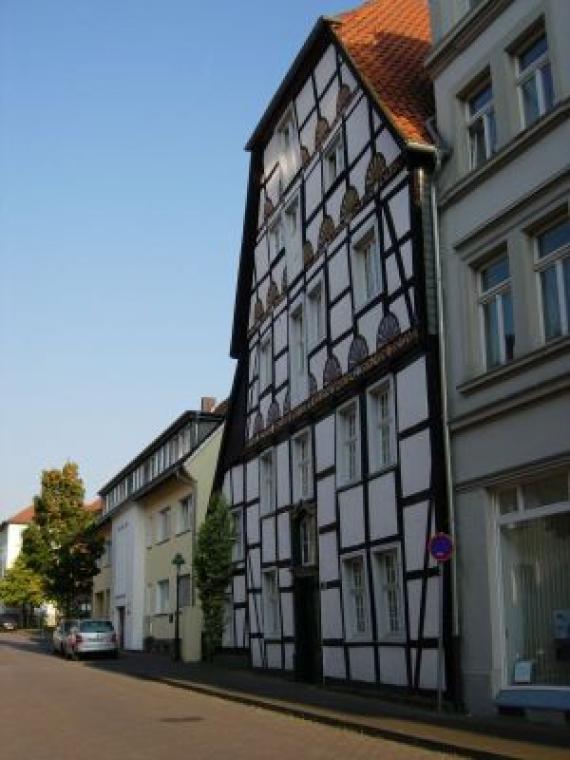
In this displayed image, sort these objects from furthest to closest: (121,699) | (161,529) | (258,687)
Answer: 1. (161,529)
2. (258,687)
3. (121,699)

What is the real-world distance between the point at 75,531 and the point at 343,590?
41.6 meters

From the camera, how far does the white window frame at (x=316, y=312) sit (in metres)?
22.2

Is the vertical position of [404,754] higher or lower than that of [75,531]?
lower

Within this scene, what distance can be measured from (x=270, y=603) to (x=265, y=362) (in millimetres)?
6284

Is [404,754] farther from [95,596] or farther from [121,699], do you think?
[95,596]

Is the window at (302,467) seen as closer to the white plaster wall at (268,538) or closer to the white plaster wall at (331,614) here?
the white plaster wall at (268,538)

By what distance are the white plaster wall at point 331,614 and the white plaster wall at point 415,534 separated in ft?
11.5

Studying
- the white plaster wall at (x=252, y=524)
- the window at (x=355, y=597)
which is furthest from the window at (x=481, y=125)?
the white plaster wall at (x=252, y=524)

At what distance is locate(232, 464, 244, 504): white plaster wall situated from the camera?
92.0 feet

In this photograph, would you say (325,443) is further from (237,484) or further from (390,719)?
(390,719)

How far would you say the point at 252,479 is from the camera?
88.1 ft

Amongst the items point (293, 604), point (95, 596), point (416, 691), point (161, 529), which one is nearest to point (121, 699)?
point (293, 604)

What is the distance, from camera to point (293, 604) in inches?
902

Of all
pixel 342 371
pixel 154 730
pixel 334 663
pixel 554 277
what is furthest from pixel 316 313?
pixel 154 730
